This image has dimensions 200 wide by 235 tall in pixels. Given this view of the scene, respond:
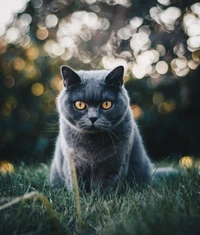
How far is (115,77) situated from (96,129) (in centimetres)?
41

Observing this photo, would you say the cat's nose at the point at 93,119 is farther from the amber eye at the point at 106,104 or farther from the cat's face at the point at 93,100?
the amber eye at the point at 106,104

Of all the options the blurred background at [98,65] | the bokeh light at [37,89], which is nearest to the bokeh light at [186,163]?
the blurred background at [98,65]

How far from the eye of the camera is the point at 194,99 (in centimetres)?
419

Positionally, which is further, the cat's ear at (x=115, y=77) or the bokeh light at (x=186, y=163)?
the bokeh light at (x=186, y=163)

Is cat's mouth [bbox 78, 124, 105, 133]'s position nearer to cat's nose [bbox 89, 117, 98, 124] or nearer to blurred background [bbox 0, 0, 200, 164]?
cat's nose [bbox 89, 117, 98, 124]

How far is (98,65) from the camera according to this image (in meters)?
3.96

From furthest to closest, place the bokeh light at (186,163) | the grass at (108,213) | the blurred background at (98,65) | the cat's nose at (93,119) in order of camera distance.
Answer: the blurred background at (98,65) < the bokeh light at (186,163) < the cat's nose at (93,119) < the grass at (108,213)

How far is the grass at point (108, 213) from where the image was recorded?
132cm

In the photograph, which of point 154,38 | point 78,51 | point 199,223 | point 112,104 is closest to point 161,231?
point 199,223

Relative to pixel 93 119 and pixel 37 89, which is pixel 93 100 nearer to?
pixel 93 119

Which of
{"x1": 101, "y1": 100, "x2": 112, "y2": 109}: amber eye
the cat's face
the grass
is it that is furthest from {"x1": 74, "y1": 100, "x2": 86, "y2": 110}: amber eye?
the grass

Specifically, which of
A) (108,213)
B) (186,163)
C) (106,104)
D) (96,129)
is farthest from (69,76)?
(186,163)

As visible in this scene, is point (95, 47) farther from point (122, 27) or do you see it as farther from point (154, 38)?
point (154, 38)

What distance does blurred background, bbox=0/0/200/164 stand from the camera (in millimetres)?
3766
